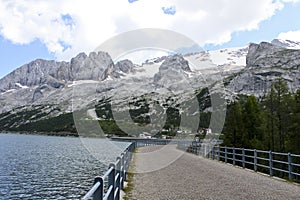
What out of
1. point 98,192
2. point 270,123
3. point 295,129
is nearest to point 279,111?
point 270,123

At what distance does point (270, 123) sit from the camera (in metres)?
32.8

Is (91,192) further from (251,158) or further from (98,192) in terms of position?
(251,158)

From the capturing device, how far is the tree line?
2852 centimetres

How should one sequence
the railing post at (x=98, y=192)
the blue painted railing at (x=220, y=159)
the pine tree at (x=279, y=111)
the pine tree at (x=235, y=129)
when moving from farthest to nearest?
the pine tree at (x=235, y=129) < the pine tree at (x=279, y=111) < the blue painted railing at (x=220, y=159) < the railing post at (x=98, y=192)

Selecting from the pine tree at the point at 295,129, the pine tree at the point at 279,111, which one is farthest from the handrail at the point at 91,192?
the pine tree at the point at 279,111

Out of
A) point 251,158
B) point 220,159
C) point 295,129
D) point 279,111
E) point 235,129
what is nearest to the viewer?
point 295,129

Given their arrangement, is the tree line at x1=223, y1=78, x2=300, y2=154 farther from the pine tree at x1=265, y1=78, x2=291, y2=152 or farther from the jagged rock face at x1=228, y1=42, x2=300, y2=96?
the jagged rock face at x1=228, y1=42, x2=300, y2=96

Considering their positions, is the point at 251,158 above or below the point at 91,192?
below

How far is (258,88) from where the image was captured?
17700 centimetres

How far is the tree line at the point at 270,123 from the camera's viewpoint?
93.6 ft

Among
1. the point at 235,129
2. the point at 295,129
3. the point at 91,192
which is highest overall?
the point at 235,129

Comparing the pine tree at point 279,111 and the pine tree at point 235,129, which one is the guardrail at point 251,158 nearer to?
the pine tree at point 279,111

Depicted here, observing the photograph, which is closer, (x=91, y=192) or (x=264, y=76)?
(x=91, y=192)

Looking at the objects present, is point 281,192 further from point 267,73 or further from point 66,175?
point 267,73
